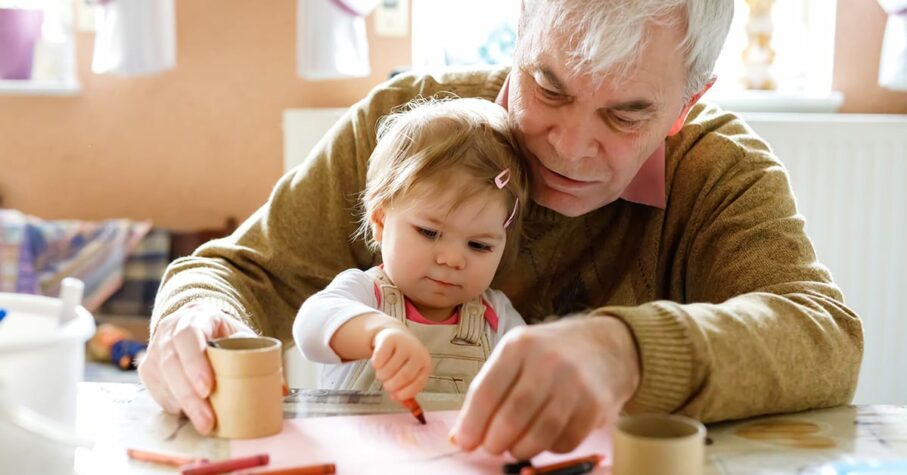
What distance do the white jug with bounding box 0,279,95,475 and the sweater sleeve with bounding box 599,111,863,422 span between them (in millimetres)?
499

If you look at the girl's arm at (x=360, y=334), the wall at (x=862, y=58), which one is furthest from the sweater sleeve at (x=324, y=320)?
the wall at (x=862, y=58)

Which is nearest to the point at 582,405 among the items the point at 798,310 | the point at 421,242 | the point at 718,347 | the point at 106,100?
the point at 718,347

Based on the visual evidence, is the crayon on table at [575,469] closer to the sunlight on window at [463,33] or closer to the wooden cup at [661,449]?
the wooden cup at [661,449]

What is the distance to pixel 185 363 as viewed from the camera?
0.94 m

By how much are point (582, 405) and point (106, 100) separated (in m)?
2.88

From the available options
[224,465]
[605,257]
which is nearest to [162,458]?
[224,465]

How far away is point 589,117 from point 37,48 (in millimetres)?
2748

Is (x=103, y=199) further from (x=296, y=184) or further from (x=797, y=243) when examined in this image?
(x=797, y=243)

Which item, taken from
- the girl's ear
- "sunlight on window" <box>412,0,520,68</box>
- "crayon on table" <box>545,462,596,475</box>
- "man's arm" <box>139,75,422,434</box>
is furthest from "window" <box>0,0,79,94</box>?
"crayon on table" <box>545,462,596,475</box>

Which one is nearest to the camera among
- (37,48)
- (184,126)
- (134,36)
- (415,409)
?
(415,409)

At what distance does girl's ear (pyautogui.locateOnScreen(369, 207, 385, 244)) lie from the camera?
1.35m

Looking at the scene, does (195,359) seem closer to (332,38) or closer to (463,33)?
(332,38)

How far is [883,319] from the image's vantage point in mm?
2758

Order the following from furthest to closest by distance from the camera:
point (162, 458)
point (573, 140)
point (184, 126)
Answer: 1. point (184, 126)
2. point (573, 140)
3. point (162, 458)
